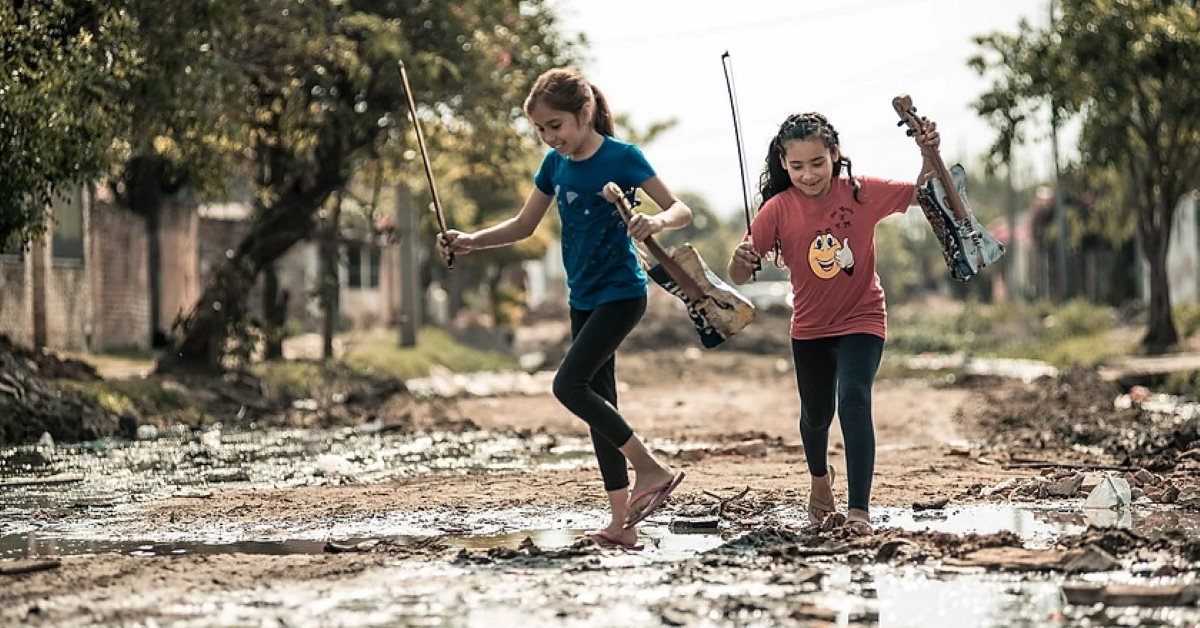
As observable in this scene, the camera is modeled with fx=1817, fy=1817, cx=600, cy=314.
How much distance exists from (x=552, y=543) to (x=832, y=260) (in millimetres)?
1686

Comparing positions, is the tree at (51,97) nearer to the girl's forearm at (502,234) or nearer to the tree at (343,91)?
the tree at (343,91)

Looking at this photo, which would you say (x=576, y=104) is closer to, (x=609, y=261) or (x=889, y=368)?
(x=609, y=261)

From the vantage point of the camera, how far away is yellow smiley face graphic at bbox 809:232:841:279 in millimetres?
7730

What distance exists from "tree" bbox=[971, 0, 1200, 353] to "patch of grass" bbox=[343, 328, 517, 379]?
9696 millimetres

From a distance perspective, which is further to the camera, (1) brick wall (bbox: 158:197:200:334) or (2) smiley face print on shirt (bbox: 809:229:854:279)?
(1) brick wall (bbox: 158:197:200:334)

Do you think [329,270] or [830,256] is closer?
[830,256]

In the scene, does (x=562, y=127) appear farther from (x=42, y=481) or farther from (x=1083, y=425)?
(x=1083, y=425)

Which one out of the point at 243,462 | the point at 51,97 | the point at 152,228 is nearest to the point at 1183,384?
the point at 243,462

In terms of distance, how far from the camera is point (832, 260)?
304 inches

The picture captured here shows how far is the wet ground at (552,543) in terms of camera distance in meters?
5.66

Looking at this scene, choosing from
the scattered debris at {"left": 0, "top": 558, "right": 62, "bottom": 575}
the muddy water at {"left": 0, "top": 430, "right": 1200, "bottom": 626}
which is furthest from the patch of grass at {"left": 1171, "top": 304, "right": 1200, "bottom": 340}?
the scattered debris at {"left": 0, "top": 558, "right": 62, "bottom": 575}

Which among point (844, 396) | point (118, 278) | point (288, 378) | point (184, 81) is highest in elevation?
point (184, 81)

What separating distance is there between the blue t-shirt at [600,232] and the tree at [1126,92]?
740 inches

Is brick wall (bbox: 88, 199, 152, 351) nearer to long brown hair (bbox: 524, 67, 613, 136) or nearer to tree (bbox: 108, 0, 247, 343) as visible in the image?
tree (bbox: 108, 0, 247, 343)
